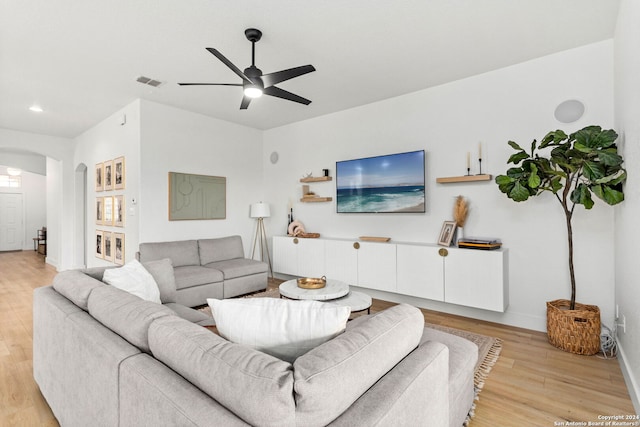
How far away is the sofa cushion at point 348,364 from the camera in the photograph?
0.86 m

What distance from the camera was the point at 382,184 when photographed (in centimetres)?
433

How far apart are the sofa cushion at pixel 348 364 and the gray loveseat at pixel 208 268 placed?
10.2 feet

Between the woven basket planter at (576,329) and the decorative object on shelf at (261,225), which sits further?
the decorative object on shelf at (261,225)

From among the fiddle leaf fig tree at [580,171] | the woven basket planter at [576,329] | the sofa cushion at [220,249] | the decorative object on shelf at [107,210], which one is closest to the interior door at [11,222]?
the decorative object on shelf at [107,210]

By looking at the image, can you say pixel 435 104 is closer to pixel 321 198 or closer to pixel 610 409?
pixel 321 198

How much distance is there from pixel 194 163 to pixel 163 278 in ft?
8.61

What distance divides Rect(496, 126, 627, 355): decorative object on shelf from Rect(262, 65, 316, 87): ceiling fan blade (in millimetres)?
1913

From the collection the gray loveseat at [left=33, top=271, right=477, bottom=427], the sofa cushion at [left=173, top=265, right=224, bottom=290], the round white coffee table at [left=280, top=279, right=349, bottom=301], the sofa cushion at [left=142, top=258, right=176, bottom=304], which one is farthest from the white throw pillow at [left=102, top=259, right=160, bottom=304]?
the sofa cushion at [left=173, top=265, right=224, bottom=290]

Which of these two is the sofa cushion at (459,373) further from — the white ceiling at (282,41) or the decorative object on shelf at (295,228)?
the decorative object on shelf at (295,228)

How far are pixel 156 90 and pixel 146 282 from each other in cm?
267

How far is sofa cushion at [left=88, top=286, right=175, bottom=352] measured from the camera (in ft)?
4.30

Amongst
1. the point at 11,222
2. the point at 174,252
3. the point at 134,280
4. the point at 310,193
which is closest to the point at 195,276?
the point at 174,252

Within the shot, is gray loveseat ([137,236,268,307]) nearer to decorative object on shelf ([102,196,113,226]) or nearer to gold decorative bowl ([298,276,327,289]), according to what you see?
decorative object on shelf ([102,196,113,226])

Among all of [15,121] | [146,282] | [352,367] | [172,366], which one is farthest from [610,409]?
[15,121]
